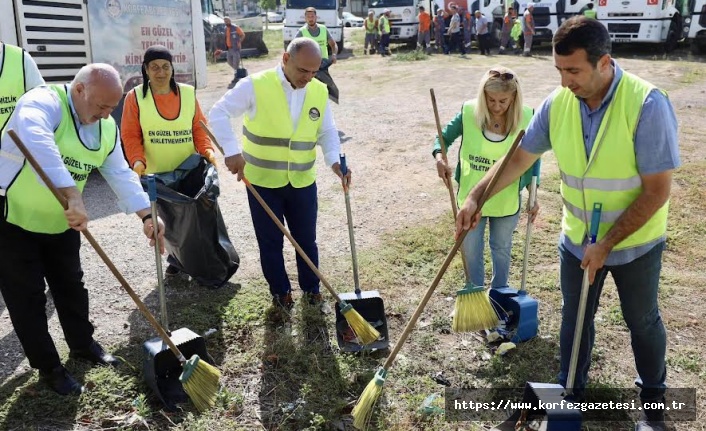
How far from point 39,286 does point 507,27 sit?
57.6 feet

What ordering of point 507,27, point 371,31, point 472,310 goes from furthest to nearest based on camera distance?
point 371,31, point 507,27, point 472,310

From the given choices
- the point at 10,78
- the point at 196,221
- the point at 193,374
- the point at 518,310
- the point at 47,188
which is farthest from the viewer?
the point at 196,221


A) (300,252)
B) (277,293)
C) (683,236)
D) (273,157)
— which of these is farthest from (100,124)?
(683,236)

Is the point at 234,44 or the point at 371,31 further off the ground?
the point at 371,31

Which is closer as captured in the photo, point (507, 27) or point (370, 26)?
point (507, 27)

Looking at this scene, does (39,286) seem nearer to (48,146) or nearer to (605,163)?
(48,146)

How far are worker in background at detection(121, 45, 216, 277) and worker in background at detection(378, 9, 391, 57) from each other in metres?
16.5

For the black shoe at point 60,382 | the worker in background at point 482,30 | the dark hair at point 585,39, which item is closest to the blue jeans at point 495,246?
the dark hair at point 585,39

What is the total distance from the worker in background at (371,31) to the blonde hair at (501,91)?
57.7 feet

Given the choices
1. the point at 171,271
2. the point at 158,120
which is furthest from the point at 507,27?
the point at 158,120

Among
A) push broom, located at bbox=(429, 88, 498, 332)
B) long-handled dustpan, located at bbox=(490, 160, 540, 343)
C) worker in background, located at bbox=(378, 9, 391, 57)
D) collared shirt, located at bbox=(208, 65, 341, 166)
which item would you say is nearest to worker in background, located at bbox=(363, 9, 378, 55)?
worker in background, located at bbox=(378, 9, 391, 57)

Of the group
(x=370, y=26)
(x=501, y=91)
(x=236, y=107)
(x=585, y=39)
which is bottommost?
(x=236, y=107)

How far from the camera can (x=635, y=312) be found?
270cm

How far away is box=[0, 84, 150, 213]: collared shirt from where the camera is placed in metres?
2.70
